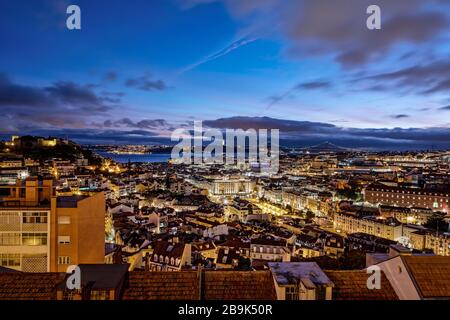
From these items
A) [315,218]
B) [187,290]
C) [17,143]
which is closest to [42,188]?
[187,290]

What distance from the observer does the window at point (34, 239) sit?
7.88 m

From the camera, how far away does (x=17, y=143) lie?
56.5 m

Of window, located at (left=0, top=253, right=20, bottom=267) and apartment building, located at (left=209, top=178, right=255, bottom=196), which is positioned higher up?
window, located at (left=0, top=253, right=20, bottom=267)

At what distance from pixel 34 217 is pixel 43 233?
396 millimetres

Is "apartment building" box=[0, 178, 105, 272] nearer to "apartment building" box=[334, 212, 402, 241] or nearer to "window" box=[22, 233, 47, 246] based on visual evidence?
"window" box=[22, 233, 47, 246]

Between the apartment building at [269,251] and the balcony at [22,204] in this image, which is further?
the apartment building at [269,251]

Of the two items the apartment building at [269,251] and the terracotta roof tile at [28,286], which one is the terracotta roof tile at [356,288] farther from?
the apartment building at [269,251]

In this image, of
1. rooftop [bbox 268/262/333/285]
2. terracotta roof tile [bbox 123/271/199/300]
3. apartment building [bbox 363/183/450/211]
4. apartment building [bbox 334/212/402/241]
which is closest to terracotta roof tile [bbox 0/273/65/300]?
terracotta roof tile [bbox 123/271/199/300]

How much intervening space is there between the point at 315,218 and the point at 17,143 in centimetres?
4615

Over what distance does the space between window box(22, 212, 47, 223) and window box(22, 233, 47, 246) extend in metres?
0.28

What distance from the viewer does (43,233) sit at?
794 cm

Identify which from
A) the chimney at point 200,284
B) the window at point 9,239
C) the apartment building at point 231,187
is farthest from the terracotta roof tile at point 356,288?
the apartment building at point 231,187

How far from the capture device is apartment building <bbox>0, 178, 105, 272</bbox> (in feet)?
25.6
